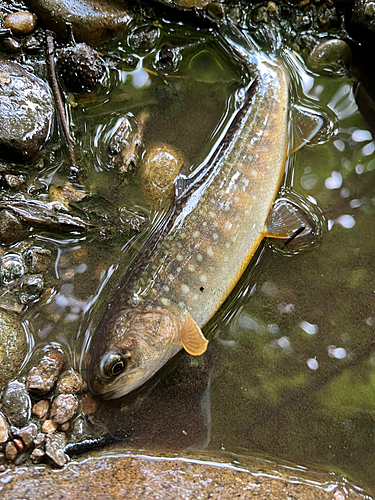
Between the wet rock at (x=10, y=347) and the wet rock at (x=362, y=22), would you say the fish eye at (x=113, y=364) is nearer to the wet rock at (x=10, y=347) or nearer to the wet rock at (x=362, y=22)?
the wet rock at (x=10, y=347)

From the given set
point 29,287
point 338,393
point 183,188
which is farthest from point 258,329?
point 29,287

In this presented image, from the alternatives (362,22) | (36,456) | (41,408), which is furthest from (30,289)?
(362,22)

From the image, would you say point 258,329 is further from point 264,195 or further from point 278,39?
point 278,39

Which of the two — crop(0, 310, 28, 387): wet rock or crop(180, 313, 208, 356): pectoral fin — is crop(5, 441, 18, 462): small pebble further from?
crop(180, 313, 208, 356): pectoral fin

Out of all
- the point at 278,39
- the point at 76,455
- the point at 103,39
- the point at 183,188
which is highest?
the point at 278,39

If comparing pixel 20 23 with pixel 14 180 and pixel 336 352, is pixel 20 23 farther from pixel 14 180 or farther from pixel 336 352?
pixel 336 352

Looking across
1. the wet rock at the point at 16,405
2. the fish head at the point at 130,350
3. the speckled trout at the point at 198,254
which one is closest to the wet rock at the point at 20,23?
the speckled trout at the point at 198,254

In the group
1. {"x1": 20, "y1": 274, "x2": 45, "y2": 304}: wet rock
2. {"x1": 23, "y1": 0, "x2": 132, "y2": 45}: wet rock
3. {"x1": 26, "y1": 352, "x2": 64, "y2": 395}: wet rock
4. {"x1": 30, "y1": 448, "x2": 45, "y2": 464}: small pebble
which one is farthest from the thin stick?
{"x1": 30, "y1": 448, "x2": 45, "y2": 464}: small pebble
